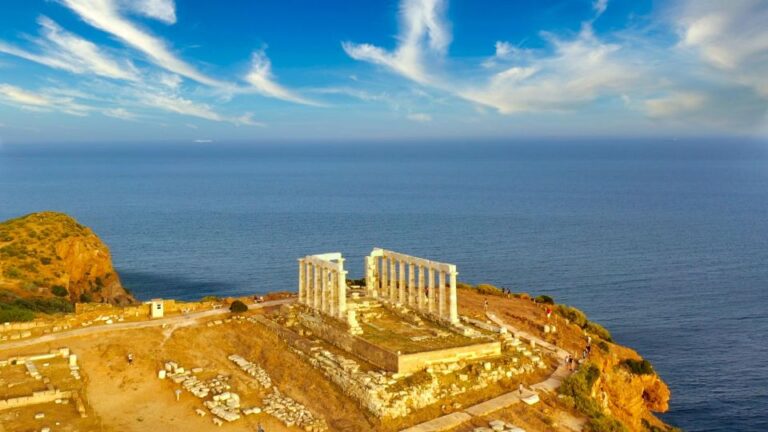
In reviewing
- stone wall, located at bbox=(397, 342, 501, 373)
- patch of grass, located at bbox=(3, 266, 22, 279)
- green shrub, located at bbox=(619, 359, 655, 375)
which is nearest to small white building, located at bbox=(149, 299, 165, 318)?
patch of grass, located at bbox=(3, 266, 22, 279)

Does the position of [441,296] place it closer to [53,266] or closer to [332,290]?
[332,290]

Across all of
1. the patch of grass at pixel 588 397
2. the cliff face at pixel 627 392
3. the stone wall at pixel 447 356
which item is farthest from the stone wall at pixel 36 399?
the cliff face at pixel 627 392

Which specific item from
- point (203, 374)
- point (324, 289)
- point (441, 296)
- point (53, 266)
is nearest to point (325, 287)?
point (324, 289)

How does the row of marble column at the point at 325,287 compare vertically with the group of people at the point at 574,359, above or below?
above

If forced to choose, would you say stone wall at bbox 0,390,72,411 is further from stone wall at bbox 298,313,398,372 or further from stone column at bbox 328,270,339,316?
stone column at bbox 328,270,339,316

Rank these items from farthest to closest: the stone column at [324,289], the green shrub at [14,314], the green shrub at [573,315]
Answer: the green shrub at [573,315], the green shrub at [14,314], the stone column at [324,289]

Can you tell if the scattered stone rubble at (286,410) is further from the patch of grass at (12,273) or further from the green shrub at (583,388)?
the patch of grass at (12,273)
